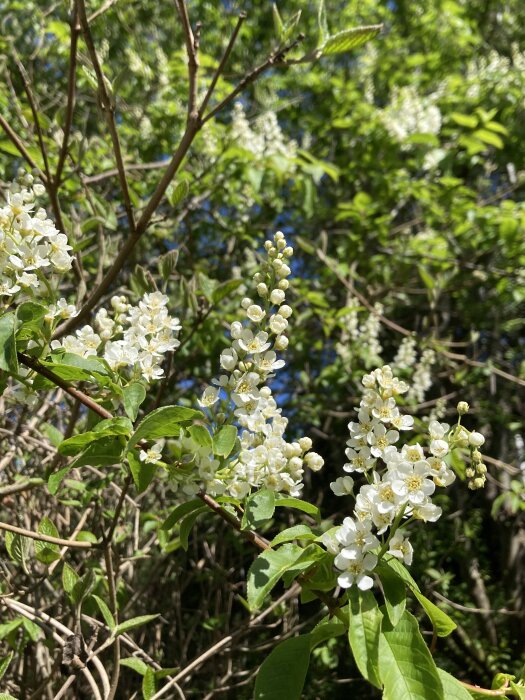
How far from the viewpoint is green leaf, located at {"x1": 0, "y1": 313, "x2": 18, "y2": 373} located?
100 cm

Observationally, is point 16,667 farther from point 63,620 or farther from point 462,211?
point 462,211

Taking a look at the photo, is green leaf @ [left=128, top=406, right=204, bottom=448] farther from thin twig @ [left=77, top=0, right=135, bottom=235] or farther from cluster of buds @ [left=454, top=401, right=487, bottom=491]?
thin twig @ [left=77, top=0, right=135, bottom=235]

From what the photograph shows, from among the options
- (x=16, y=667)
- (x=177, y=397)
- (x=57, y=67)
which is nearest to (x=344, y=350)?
(x=177, y=397)

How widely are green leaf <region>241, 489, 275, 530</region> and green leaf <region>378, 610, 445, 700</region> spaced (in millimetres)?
253

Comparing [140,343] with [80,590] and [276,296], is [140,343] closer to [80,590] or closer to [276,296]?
[276,296]

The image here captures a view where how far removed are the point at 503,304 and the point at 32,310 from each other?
4.21 metres

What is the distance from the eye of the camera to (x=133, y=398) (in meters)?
1.08

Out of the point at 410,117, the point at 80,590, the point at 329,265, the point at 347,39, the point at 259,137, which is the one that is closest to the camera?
the point at 80,590

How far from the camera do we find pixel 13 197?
3.83ft

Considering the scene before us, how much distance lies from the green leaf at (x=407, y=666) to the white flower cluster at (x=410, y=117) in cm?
387

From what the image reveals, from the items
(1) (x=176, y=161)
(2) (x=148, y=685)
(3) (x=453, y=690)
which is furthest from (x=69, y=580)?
(1) (x=176, y=161)

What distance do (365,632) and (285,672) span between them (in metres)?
0.15

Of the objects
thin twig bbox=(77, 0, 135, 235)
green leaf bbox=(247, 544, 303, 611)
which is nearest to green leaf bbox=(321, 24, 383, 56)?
thin twig bbox=(77, 0, 135, 235)

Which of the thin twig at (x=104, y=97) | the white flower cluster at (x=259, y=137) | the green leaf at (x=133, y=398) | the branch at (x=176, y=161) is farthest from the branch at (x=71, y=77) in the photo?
the white flower cluster at (x=259, y=137)
